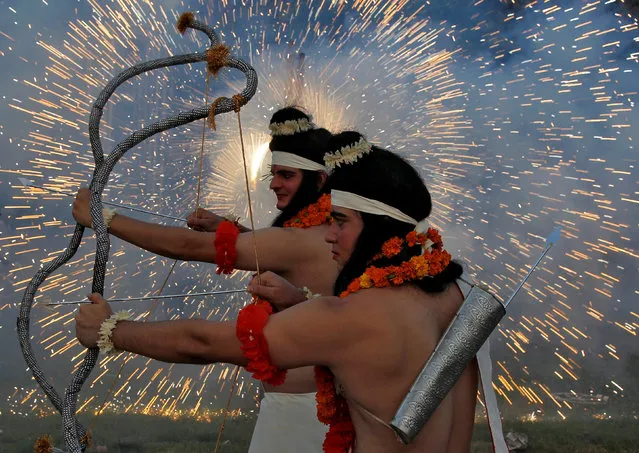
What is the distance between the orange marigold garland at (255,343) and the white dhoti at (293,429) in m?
1.38

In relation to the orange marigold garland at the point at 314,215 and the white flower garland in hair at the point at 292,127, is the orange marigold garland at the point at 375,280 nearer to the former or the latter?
the orange marigold garland at the point at 314,215

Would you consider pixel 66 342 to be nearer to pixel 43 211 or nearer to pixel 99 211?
pixel 43 211

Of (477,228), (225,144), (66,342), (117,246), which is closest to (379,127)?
(225,144)

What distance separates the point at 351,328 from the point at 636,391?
1024 centimetres

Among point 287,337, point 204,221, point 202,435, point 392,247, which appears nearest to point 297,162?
point 204,221

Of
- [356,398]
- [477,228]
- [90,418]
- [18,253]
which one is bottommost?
[90,418]

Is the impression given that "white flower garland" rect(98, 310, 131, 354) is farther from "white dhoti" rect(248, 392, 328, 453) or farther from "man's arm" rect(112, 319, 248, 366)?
"white dhoti" rect(248, 392, 328, 453)

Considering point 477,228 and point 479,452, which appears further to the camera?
point 477,228

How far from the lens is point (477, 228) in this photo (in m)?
12.0

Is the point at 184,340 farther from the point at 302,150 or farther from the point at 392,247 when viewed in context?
the point at 302,150

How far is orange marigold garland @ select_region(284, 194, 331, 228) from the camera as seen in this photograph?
4.08 meters

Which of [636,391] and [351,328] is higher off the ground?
[351,328]

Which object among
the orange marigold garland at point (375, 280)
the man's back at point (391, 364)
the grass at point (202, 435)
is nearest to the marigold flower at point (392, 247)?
the orange marigold garland at point (375, 280)

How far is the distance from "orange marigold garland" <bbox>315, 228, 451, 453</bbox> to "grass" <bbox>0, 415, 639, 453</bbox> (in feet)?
23.7
